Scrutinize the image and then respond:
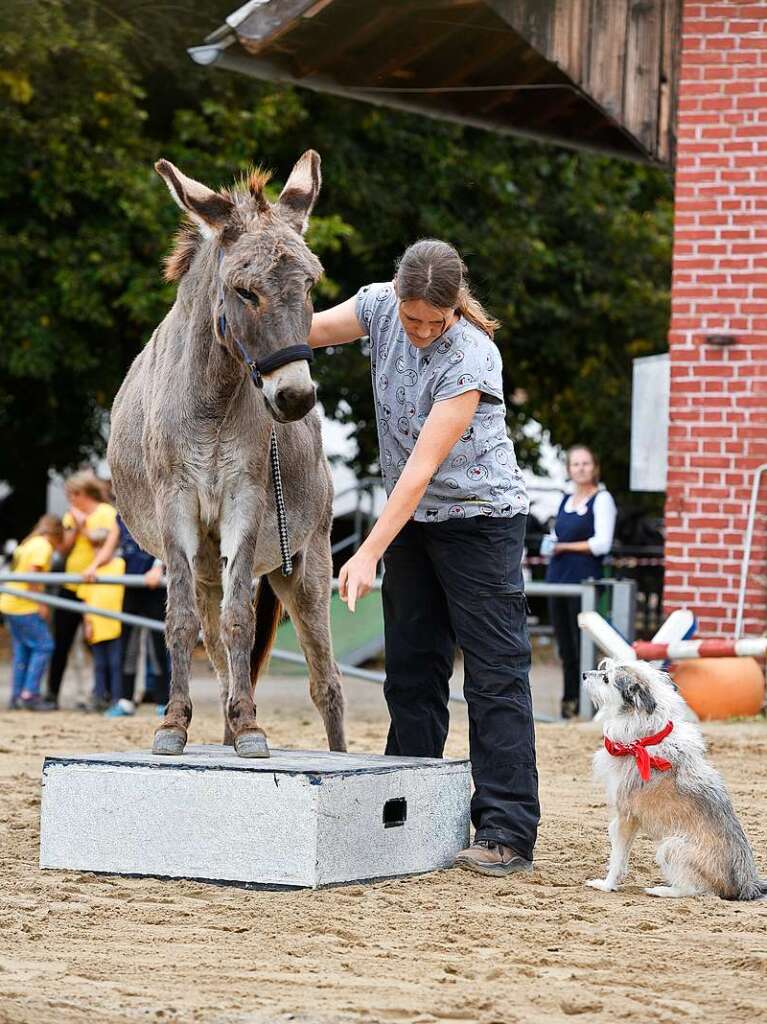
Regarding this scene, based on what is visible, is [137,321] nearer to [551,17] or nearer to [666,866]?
[551,17]

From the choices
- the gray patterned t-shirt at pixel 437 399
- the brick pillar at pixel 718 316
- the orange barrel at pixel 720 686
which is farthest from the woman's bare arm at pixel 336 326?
the brick pillar at pixel 718 316

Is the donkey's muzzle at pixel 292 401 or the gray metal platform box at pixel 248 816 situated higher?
the donkey's muzzle at pixel 292 401

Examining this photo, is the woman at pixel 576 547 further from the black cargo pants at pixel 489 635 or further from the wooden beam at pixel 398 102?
the black cargo pants at pixel 489 635

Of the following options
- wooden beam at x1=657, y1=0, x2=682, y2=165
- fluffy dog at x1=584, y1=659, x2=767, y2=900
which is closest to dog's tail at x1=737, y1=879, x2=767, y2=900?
fluffy dog at x1=584, y1=659, x2=767, y2=900

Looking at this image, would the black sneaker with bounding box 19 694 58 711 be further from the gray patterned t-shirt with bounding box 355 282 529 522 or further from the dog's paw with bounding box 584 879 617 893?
the dog's paw with bounding box 584 879 617 893

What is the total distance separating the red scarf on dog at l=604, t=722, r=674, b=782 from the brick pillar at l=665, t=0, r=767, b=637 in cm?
579

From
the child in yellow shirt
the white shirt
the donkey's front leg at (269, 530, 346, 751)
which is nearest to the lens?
the donkey's front leg at (269, 530, 346, 751)

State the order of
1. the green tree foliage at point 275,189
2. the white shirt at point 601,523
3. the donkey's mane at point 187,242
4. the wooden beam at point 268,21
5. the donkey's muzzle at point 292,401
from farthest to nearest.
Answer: the green tree foliage at point 275,189
the white shirt at point 601,523
the wooden beam at point 268,21
the donkey's mane at point 187,242
the donkey's muzzle at point 292,401

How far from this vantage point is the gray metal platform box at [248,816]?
5539 millimetres

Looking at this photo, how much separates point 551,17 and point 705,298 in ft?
7.60

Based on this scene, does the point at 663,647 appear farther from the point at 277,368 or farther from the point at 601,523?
the point at 277,368

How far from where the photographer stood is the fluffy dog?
5582mm

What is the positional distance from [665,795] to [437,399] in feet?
5.27

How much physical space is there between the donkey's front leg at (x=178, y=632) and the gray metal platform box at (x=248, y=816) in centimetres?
11
